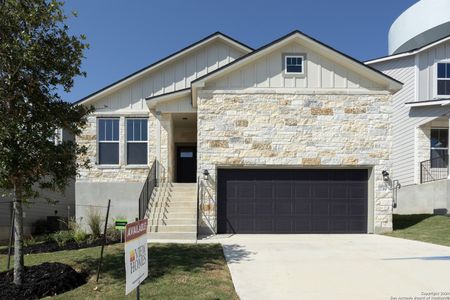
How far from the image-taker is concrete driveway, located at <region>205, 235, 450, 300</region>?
6469mm

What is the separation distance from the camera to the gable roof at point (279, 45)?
13.3 m

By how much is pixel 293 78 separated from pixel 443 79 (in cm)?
1013

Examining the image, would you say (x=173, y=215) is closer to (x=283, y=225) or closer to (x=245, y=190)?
(x=245, y=190)

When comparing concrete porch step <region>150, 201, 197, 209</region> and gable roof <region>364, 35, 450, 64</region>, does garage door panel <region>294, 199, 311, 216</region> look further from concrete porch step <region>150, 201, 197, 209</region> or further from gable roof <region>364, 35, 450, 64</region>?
gable roof <region>364, 35, 450, 64</region>

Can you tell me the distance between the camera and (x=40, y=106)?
7.18 m

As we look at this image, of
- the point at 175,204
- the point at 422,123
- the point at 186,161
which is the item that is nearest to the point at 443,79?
the point at 422,123

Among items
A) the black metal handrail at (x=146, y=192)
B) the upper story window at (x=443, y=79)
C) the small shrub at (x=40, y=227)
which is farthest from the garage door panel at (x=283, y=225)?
the small shrub at (x=40, y=227)

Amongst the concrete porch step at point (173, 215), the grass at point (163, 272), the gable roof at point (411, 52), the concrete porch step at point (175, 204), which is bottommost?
the grass at point (163, 272)

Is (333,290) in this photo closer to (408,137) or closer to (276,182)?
(276,182)

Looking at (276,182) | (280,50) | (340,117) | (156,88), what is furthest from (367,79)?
(156,88)

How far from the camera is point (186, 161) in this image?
1931 centimetres

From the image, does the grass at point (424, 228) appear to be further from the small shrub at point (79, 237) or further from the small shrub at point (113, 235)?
the small shrub at point (79, 237)

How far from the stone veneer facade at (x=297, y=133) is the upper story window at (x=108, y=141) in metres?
4.74

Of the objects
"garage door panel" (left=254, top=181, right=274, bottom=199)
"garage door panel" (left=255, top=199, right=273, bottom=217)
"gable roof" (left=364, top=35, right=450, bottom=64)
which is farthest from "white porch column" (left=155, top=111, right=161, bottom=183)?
"gable roof" (left=364, top=35, right=450, bottom=64)
